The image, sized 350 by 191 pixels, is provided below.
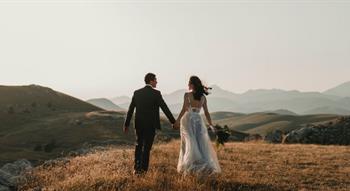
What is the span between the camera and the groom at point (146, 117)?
1520 centimetres

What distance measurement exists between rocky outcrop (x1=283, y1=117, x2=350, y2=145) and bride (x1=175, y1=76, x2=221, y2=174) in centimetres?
2262

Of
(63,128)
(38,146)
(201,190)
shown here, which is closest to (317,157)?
(201,190)

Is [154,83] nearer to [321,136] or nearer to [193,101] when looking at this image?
[193,101]

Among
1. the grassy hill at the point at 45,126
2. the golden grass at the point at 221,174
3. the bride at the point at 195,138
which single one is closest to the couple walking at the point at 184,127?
the bride at the point at 195,138

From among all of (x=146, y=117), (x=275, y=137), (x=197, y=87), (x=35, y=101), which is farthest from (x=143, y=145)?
(x=35, y=101)

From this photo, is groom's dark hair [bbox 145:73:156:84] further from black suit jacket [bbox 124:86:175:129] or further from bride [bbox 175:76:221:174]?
bride [bbox 175:76:221:174]

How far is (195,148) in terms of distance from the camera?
49.5 ft

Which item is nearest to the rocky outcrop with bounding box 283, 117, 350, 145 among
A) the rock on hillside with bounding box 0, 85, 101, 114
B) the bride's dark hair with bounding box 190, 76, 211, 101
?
the bride's dark hair with bounding box 190, 76, 211, 101

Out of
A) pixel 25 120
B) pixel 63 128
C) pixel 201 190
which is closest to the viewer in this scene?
pixel 201 190

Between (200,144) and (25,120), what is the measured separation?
87.4 meters

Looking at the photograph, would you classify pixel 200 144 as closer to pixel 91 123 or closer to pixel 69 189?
pixel 69 189

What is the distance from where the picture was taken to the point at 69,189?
14.2 metres

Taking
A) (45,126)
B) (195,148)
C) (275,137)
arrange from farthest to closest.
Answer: (45,126), (275,137), (195,148)

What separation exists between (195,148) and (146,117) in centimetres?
180
